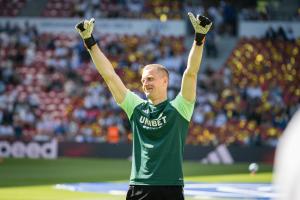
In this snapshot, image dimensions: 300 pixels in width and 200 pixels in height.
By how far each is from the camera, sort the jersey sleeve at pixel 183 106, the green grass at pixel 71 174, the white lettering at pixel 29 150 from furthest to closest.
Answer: the white lettering at pixel 29 150 < the green grass at pixel 71 174 < the jersey sleeve at pixel 183 106

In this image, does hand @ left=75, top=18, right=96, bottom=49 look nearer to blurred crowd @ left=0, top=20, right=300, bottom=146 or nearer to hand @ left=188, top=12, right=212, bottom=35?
hand @ left=188, top=12, right=212, bottom=35

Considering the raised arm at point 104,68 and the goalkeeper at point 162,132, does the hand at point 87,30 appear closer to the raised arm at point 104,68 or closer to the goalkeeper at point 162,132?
the raised arm at point 104,68

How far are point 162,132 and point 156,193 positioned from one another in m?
0.42

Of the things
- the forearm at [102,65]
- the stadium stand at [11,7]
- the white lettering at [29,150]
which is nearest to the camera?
the forearm at [102,65]

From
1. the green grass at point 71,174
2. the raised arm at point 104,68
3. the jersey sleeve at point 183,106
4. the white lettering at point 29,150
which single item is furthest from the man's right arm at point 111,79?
the white lettering at point 29,150

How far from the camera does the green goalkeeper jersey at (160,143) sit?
4934mm

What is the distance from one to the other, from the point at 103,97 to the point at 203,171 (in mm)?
10060

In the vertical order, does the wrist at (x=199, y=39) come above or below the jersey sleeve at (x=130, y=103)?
above

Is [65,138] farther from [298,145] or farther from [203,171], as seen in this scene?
[298,145]

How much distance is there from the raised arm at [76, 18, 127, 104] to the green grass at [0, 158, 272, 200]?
8496mm

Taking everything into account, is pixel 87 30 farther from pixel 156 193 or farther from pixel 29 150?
pixel 29 150

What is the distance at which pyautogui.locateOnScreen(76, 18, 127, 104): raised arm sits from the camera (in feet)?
17.4

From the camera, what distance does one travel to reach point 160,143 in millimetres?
4957

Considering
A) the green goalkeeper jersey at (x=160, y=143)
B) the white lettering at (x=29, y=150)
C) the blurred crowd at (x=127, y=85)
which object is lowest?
the green goalkeeper jersey at (x=160, y=143)
